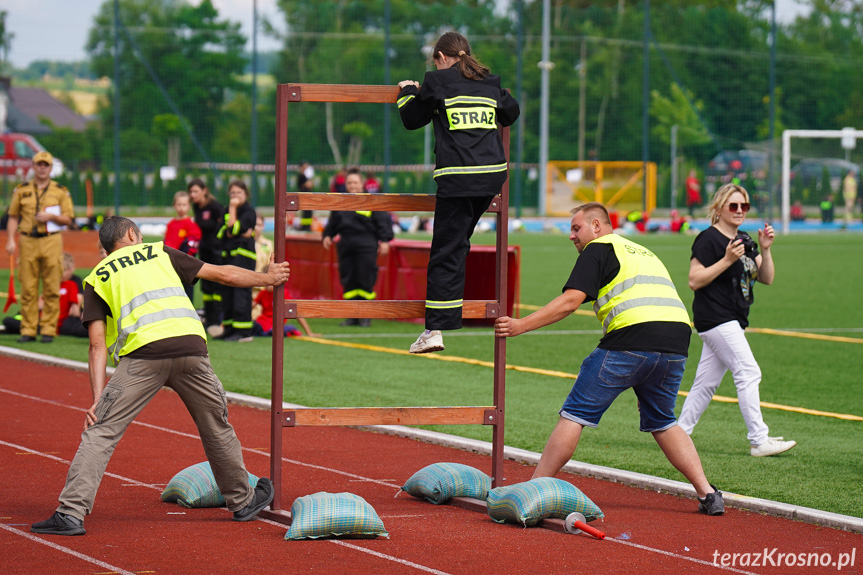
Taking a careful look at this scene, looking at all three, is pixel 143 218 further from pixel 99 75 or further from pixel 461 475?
pixel 461 475

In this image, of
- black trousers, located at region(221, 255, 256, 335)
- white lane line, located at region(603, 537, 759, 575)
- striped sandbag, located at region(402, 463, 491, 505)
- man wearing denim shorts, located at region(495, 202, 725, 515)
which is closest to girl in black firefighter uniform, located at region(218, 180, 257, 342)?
black trousers, located at region(221, 255, 256, 335)

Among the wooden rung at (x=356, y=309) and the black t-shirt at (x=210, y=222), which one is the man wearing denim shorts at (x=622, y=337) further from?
the black t-shirt at (x=210, y=222)

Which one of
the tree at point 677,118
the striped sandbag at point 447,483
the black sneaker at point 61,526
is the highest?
the tree at point 677,118

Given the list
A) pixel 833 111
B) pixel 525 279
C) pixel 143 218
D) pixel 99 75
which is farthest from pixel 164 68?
pixel 833 111

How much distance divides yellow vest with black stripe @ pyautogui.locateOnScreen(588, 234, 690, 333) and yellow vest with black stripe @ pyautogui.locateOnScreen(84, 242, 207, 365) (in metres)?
2.36

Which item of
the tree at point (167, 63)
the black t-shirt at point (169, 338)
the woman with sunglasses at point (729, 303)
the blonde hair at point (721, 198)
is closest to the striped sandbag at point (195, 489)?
the black t-shirt at point (169, 338)

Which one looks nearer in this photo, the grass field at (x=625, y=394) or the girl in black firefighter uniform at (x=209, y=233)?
the grass field at (x=625, y=394)

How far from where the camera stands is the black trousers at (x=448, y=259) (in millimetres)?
7125

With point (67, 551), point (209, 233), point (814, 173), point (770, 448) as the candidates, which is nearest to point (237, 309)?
point (209, 233)

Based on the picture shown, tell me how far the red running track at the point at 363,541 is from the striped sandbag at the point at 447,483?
0.09m

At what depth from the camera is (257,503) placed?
7277 mm

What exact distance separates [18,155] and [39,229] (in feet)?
123

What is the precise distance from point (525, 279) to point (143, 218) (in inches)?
727

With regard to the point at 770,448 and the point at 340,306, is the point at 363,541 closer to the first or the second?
the point at 340,306
